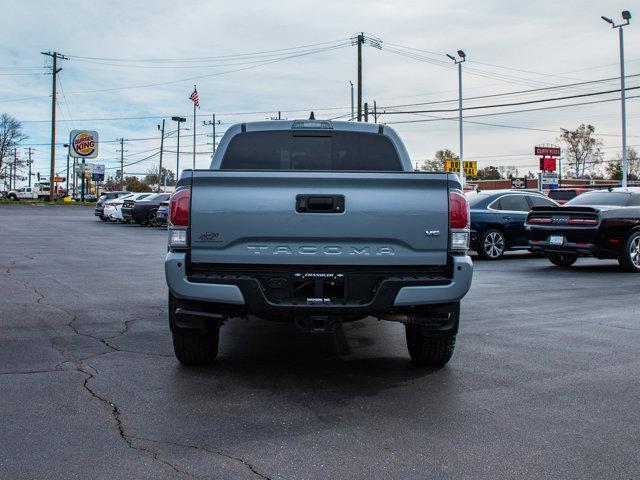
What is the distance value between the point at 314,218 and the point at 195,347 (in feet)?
5.11

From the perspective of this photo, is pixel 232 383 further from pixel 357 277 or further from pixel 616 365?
pixel 616 365

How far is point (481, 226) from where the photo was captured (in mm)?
16062

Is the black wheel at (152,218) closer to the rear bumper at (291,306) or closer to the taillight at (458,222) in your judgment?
the rear bumper at (291,306)

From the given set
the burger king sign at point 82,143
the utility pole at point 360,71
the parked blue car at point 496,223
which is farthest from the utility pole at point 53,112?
the parked blue car at point 496,223

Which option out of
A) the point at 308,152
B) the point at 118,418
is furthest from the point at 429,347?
the point at 118,418

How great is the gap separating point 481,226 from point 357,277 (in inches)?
459

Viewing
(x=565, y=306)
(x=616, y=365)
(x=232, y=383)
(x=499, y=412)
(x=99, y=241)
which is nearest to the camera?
(x=499, y=412)

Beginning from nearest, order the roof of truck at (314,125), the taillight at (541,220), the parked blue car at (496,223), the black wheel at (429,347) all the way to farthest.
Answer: the black wheel at (429,347), the roof of truck at (314,125), the taillight at (541,220), the parked blue car at (496,223)

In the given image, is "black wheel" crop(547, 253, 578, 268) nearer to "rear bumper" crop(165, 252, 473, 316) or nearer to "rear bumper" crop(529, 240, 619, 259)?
"rear bumper" crop(529, 240, 619, 259)

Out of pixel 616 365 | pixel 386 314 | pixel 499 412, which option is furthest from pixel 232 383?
pixel 616 365

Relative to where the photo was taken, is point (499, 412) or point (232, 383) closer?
point (499, 412)

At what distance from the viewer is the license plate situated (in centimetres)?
1341

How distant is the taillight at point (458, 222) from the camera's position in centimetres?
502

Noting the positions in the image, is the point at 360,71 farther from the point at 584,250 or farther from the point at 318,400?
the point at 318,400
